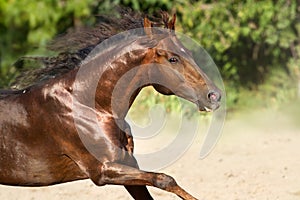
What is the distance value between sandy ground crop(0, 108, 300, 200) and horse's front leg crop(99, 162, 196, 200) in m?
1.96

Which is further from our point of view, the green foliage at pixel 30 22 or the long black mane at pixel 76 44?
the green foliage at pixel 30 22

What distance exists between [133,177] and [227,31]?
16.6 ft

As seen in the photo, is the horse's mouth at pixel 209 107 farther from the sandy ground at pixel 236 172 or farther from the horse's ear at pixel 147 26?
the sandy ground at pixel 236 172

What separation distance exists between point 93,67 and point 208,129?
4086mm

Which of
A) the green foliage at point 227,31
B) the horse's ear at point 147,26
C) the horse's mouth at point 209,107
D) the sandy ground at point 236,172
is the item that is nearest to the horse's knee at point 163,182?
the horse's mouth at point 209,107

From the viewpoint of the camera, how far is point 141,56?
4289 millimetres

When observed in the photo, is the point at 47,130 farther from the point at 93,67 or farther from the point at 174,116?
the point at 174,116

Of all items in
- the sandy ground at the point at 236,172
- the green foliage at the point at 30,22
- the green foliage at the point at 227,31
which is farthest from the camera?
the green foliage at the point at 227,31

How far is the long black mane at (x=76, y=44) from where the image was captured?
4.56 m

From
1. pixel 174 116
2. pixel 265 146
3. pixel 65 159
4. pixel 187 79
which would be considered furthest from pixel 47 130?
pixel 174 116

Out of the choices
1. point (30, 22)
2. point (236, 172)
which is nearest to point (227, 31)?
point (30, 22)

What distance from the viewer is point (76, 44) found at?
186 inches

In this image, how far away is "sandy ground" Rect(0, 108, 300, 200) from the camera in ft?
20.7

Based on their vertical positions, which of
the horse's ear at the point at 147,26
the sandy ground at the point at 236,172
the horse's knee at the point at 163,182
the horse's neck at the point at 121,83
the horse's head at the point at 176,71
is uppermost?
the horse's ear at the point at 147,26
